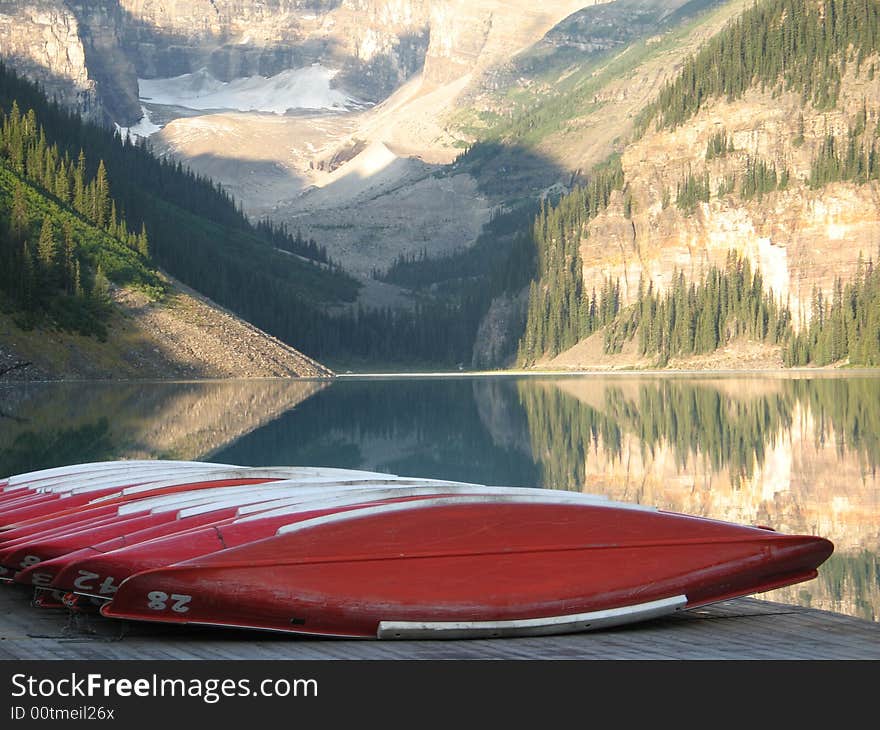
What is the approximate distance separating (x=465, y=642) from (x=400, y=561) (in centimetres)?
105

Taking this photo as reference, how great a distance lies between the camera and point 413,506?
13.2 metres

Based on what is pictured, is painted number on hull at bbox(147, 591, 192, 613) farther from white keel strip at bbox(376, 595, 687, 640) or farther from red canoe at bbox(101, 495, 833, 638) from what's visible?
white keel strip at bbox(376, 595, 687, 640)

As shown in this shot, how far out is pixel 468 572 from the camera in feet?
40.0

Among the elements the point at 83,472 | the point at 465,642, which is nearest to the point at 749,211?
the point at 83,472

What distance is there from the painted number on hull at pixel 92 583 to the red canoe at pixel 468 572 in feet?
1.81

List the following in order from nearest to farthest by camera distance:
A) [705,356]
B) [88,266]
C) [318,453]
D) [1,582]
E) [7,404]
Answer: [1,582], [318,453], [7,404], [88,266], [705,356]

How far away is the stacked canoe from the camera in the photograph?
11.6 metres

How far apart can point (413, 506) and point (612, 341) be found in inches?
5691

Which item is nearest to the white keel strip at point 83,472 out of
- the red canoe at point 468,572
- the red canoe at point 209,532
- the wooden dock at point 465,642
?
the red canoe at point 209,532

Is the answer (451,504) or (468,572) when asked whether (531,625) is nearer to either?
(468,572)

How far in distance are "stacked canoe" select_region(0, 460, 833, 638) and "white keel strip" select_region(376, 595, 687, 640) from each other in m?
0.01

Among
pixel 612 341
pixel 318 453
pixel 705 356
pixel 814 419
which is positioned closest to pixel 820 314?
pixel 705 356

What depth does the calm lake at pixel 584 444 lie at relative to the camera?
80.0 ft

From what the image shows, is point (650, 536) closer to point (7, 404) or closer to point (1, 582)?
point (1, 582)
